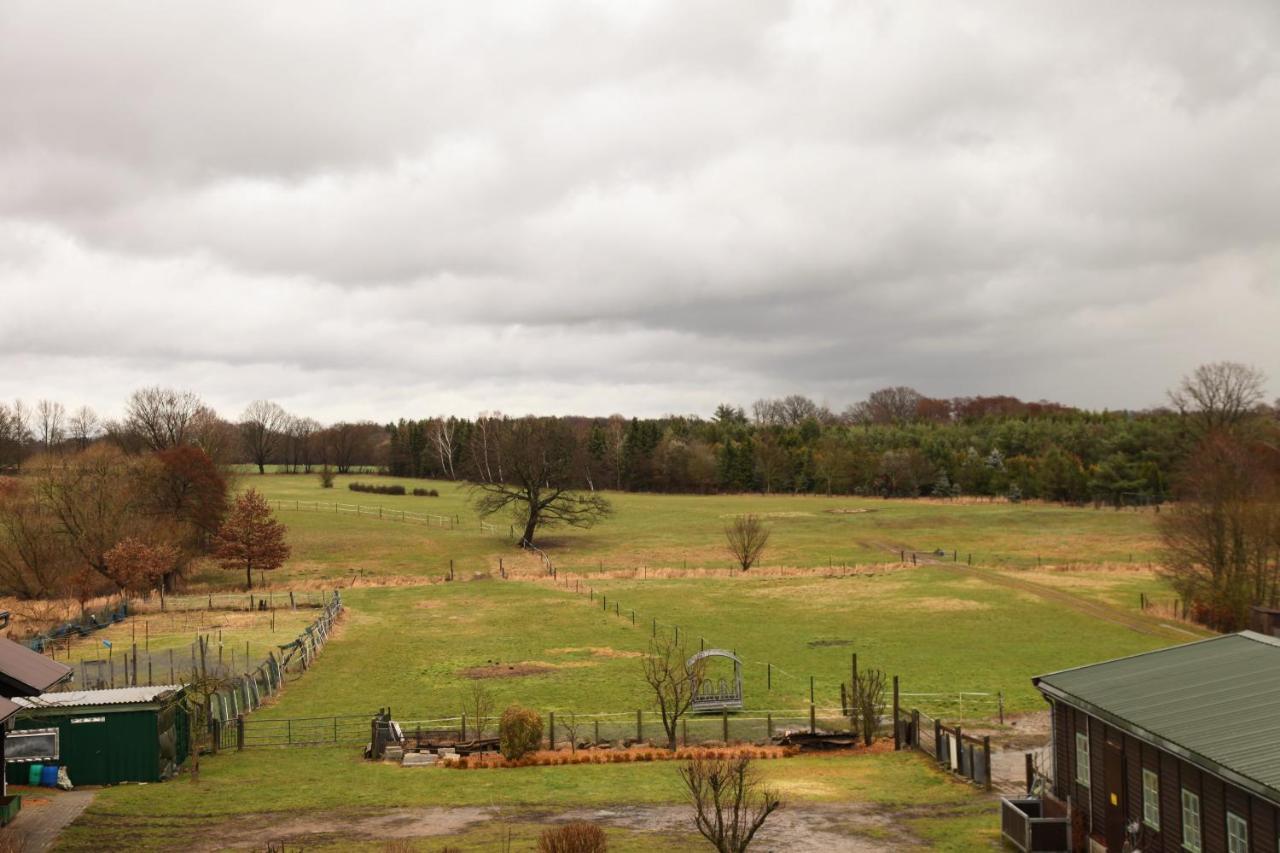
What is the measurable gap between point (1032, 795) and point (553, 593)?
4977cm

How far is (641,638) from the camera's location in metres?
56.1

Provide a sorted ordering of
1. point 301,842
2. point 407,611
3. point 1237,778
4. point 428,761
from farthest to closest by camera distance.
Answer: point 407,611, point 428,761, point 301,842, point 1237,778

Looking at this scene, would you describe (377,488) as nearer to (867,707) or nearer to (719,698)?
(719,698)

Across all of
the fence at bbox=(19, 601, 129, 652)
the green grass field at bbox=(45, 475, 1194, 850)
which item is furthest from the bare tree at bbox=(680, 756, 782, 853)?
the fence at bbox=(19, 601, 129, 652)

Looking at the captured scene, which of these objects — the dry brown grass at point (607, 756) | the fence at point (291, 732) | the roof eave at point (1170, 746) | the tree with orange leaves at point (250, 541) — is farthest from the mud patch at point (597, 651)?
the tree with orange leaves at point (250, 541)

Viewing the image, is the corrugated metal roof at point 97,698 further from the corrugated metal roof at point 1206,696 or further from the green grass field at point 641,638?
the corrugated metal roof at point 1206,696

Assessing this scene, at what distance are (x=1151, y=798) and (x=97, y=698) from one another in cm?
2925

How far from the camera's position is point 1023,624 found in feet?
190

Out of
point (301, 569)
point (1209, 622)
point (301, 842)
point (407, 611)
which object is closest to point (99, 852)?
point (301, 842)

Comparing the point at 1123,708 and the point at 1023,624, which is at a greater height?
the point at 1123,708

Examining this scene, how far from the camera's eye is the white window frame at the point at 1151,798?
2062 centimetres

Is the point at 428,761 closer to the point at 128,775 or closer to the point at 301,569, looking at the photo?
the point at 128,775

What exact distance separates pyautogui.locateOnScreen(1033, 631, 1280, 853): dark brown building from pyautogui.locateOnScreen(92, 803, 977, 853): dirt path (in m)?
3.98

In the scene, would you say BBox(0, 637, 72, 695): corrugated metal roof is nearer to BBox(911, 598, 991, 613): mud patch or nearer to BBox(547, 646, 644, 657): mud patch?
BBox(547, 646, 644, 657): mud patch
